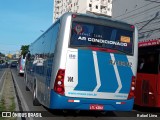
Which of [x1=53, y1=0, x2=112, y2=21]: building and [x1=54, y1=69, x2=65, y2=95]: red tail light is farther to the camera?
[x1=53, y1=0, x2=112, y2=21]: building

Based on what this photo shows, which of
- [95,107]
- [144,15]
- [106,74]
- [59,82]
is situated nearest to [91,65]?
[106,74]

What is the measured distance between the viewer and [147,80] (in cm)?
1366

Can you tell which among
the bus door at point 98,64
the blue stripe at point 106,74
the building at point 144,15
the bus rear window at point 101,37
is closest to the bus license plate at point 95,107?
the bus door at point 98,64

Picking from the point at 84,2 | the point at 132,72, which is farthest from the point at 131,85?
the point at 84,2

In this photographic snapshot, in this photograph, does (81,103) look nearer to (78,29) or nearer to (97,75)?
(97,75)

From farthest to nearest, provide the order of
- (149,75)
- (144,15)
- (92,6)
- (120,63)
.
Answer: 1. (92,6)
2. (144,15)
3. (149,75)
4. (120,63)

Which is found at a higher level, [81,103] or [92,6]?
[92,6]

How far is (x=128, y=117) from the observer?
39.4 feet

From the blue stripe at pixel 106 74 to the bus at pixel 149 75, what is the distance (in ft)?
9.87

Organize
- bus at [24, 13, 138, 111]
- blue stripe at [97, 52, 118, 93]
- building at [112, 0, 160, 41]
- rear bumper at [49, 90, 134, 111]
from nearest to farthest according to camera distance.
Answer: rear bumper at [49, 90, 134, 111], bus at [24, 13, 138, 111], blue stripe at [97, 52, 118, 93], building at [112, 0, 160, 41]

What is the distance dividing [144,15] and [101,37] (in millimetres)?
23681

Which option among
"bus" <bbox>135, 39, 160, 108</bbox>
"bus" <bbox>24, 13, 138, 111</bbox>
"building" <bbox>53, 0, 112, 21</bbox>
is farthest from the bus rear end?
"building" <bbox>53, 0, 112, 21</bbox>

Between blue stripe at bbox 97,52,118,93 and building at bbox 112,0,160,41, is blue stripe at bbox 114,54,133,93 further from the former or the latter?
building at bbox 112,0,160,41

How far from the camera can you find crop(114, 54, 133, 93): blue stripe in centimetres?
1073
